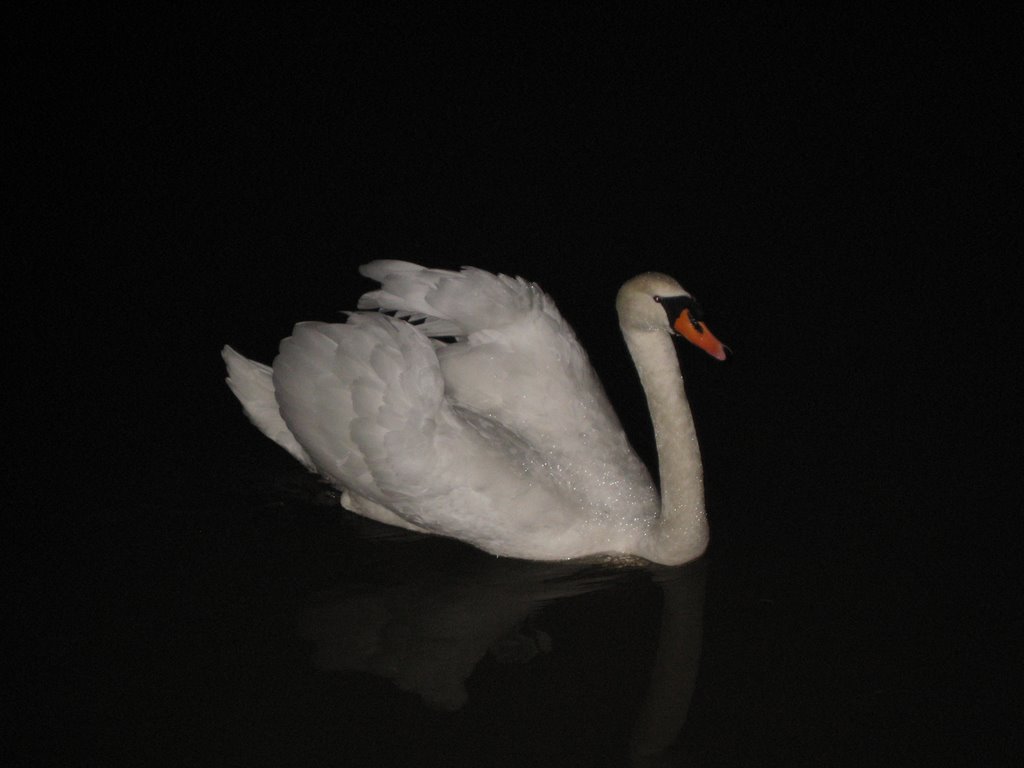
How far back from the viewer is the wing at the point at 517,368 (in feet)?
19.7

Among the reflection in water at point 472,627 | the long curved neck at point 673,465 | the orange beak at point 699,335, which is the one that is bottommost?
the reflection in water at point 472,627

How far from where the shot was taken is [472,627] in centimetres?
541

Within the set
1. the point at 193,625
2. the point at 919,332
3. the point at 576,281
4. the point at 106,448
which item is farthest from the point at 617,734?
the point at 576,281

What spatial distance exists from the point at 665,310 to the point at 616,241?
23.3ft

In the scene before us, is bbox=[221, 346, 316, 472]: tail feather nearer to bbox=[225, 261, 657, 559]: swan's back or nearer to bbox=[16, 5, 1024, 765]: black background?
bbox=[225, 261, 657, 559]: swan's back

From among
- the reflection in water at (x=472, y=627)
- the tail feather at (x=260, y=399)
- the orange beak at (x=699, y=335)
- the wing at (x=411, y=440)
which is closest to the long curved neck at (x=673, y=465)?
the reflection in water at (x=472, y=627)

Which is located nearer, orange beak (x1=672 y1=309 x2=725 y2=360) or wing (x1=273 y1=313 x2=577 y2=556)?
orange beak (x1=672 y1=309 x2=725 y2=360)

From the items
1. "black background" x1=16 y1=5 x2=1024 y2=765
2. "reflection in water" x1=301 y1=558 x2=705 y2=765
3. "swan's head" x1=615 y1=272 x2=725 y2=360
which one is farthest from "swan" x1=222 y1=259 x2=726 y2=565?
"black background" x1=16 y1=5 x2=1024 y2=765

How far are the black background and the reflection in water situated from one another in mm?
302

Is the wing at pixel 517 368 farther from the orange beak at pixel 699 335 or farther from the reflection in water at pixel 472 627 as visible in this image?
the orange beak at pixel 699 335

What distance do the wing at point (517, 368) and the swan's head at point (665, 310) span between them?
844 mm

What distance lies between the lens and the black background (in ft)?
19.5

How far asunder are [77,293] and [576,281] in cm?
431

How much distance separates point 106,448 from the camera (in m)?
6.98
